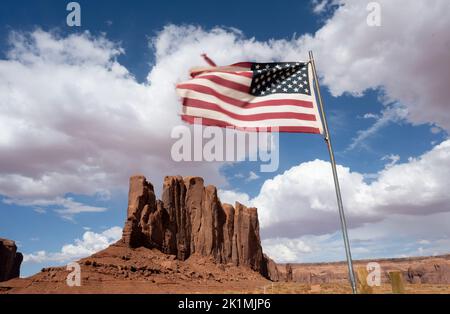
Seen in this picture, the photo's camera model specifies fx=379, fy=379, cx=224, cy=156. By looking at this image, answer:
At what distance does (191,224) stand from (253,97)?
10021 centimetres

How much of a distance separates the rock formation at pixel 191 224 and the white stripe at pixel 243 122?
77.9 m

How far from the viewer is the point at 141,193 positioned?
92875 millimetres

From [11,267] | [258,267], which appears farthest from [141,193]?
[11,267]

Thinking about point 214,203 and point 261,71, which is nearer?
point 261,71

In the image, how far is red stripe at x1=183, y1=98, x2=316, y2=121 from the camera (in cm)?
950

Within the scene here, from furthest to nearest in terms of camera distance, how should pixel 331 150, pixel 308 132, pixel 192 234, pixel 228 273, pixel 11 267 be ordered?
1. pixel 11 267
2. pixel 192 234
3. pixel 228 273
4. pixel 308 132
5. pixel 331 150

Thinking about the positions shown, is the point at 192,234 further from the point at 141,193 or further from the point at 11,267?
the point at 11,267

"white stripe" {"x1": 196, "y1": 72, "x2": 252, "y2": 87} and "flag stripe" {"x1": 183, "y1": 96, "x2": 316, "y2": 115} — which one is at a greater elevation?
"white stripe" {"x1": 196, "y1": 72, "x2": 252, "y2": 87}

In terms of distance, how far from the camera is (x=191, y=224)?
10775 cm

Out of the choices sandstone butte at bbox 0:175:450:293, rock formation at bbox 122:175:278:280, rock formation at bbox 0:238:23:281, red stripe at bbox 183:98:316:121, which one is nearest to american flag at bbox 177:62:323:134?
red stripe at bbox 183:98:316:121

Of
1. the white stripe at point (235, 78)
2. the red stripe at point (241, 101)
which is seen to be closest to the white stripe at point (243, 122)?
the red stripe at point (241, 101)

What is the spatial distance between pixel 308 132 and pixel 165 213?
94.5 metres

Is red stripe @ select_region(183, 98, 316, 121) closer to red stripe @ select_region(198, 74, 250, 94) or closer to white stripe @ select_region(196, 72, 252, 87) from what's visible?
red stripe @ select_region(198, 74, 250, 94)

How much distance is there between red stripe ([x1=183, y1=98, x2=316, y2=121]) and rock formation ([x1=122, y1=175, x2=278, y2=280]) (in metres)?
77.9
